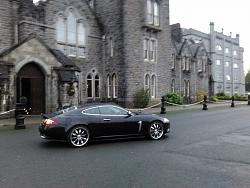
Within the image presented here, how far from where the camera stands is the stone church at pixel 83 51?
2255 centimetres

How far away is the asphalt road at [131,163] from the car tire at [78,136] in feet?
0.88

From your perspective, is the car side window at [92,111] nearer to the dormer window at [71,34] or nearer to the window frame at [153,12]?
the dormer window at [71,34]

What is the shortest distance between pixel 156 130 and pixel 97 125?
7.24 feet

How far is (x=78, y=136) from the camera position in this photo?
420 inches

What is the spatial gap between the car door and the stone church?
10711 mm

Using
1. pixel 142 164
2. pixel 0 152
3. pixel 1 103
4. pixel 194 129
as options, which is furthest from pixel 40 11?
pixel 142 164

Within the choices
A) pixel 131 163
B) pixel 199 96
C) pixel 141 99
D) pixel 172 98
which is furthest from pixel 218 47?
pixel 131 163

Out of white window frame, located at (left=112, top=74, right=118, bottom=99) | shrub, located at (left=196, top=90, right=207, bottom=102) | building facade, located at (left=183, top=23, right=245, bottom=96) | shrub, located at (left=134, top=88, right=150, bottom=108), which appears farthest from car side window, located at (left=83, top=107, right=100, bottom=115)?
building facade, located at (left=183, top=23, right=245, bottom=96)

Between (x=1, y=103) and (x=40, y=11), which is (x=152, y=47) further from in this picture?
(x=1, y=103)

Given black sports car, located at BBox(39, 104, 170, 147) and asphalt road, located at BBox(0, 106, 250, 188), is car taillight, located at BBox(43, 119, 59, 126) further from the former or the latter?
asphalt road, located at BBox(0, 106, 250, 188)

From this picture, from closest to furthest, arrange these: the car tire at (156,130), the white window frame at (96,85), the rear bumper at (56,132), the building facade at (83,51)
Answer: the rear bumper at (56,132) → the car tire at (156,130) → the building facade at (83,51) → the white window frame at (96,85)

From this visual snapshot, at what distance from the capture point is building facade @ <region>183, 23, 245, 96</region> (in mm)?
59188

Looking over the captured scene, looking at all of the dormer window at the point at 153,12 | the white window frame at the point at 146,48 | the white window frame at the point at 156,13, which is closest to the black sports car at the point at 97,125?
the white window frame at the point at 146,48

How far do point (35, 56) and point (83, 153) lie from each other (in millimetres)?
13992
